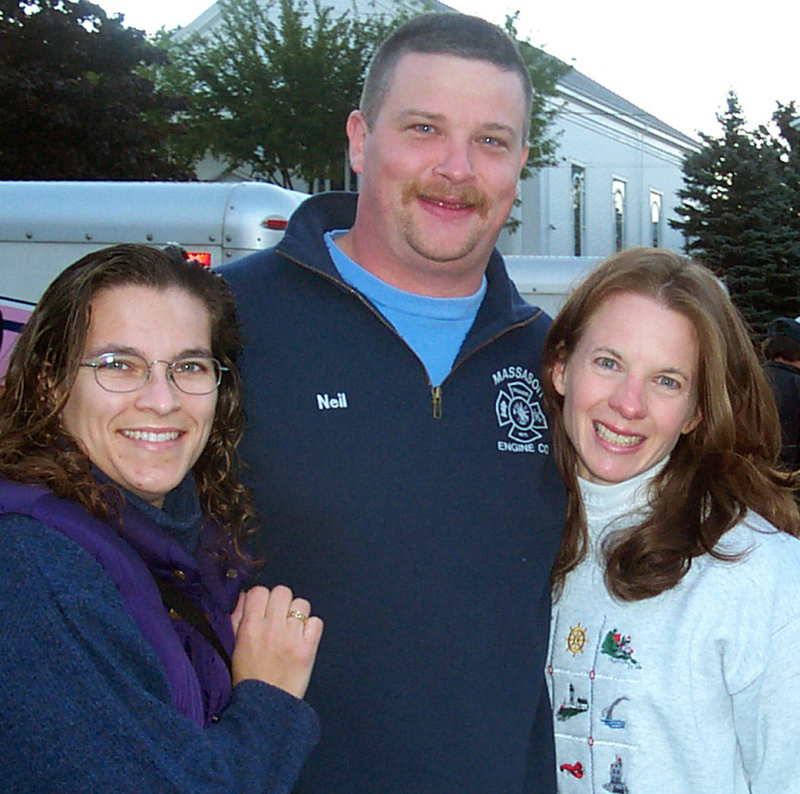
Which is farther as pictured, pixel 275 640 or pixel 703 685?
pixel 703 685

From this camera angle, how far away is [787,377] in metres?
7.42

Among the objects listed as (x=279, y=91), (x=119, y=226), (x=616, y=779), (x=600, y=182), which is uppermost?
(x=600, y=182)

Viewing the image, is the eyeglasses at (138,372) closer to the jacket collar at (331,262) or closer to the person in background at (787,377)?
the jacket collar at (331,262)

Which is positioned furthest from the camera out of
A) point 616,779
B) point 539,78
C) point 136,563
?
point 539,78

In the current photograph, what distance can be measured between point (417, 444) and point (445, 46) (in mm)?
1089

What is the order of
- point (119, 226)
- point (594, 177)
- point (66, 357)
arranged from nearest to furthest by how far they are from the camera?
point (66, 357) < point (119, 226) < point (594, 177)

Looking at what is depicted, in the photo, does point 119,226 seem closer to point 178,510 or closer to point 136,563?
point 178,510

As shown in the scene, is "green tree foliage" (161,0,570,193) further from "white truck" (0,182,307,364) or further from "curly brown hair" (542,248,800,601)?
"curly brown hair" (542,248,800,601)

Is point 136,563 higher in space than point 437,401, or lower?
lower

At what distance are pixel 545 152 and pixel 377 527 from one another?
20098 mm

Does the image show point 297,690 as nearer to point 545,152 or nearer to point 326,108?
point 326,108

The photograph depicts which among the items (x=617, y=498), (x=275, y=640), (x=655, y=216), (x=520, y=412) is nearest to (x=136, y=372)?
(x=275, y=640)

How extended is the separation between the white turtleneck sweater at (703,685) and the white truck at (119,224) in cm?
508

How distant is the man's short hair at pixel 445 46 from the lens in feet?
8.98
